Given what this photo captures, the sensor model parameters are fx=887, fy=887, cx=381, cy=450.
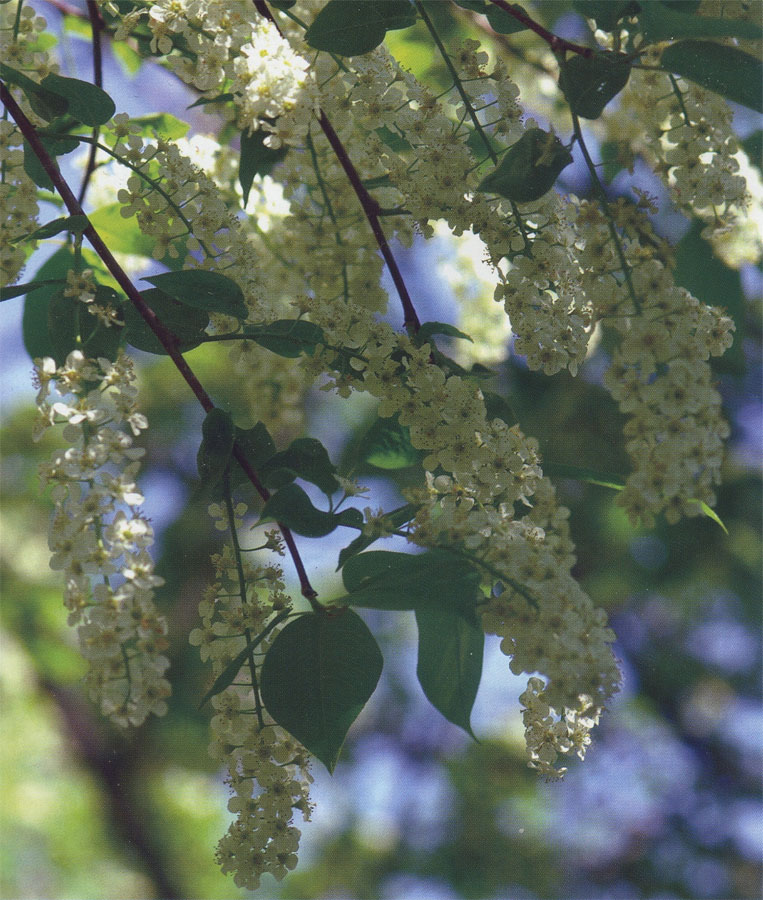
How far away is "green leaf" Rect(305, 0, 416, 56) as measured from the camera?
0.48 metres

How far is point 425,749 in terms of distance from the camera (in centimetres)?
238

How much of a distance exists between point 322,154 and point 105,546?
32cm

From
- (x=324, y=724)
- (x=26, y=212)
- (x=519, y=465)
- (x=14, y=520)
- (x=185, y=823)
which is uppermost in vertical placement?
(x=14, y=520)

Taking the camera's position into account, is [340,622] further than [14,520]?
No

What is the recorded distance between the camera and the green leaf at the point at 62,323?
49 centimetres

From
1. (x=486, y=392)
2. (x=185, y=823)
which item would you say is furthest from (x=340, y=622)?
(x=185, y=823)

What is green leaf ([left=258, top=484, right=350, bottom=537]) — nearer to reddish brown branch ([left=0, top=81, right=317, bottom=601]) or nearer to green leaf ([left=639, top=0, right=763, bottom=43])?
reddish brown branch ([left=0, top=81, right=317, bottom=601])

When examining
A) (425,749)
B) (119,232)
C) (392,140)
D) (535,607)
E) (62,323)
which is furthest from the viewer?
(425,749)

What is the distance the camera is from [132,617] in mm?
393

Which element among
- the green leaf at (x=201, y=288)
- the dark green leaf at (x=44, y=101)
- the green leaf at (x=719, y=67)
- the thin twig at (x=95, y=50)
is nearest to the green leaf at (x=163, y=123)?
the thin twig at (x=95, y=50)

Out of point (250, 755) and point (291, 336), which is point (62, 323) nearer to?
point (291, 336)

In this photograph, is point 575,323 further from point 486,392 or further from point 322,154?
point 322,154

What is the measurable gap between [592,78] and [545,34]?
4 centimetres

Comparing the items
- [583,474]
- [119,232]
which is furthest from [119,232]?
[583,474]
